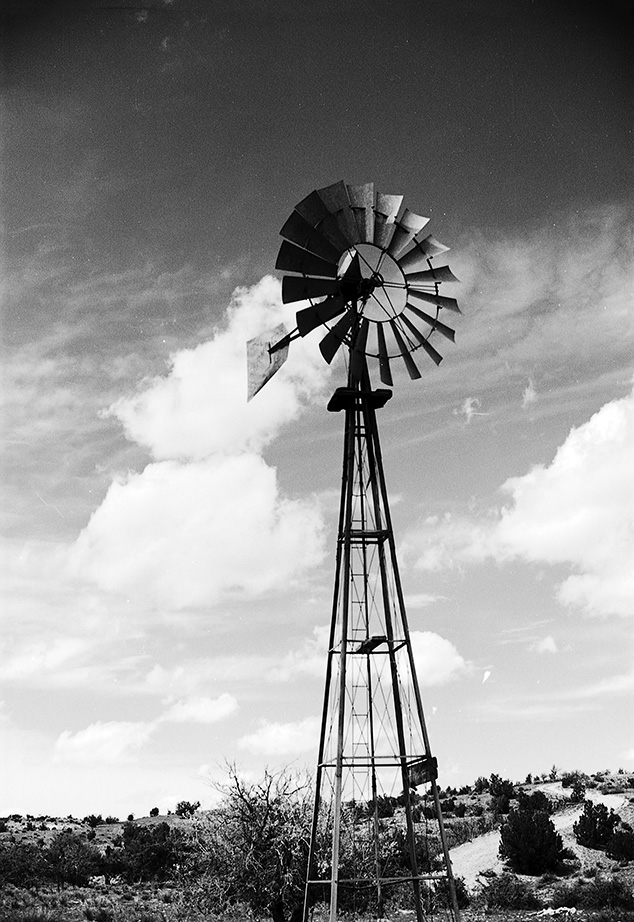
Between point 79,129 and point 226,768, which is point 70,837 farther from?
point 79,129

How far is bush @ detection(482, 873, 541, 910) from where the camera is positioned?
18.9m

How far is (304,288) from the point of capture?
11445 millimetres

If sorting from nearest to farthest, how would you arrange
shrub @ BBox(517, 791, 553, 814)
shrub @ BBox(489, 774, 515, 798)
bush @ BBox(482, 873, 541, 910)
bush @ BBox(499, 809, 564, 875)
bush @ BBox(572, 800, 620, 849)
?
bush @ BBox(482, 873, 541, 910)
bush @ BBox(499, 809, 564, 875)
bush @ BBox(572, 800, 620, 849)
shrub @ BBox(517, 791, 553, 814)
shrub @ BBox(489, 774, 515, 798)

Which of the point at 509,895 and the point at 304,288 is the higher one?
the point at 304,288

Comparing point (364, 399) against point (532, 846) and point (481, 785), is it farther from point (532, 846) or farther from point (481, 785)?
point (481, 785)

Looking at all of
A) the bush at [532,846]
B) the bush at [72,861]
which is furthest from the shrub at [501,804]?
the bush at [72,861]

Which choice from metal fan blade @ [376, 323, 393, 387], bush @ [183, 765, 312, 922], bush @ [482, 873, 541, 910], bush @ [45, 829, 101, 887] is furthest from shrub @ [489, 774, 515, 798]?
metal fan blade @ [376, 323, 393, 387]

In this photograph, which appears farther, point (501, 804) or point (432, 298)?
point (501, 804)

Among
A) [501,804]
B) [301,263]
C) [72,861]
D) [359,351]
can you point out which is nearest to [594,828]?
[501,804]

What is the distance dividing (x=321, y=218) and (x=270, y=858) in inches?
388

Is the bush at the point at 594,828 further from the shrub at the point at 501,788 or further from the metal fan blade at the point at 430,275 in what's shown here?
the metal fan blade at the point at 430,275

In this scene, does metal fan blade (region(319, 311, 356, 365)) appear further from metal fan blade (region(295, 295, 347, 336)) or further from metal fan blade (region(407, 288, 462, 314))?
metal fan blade (region(407, 288, 462, 314))

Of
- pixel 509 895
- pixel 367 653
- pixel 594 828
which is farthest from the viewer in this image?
pixel 594 828

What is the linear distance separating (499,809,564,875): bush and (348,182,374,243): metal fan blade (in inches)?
564
